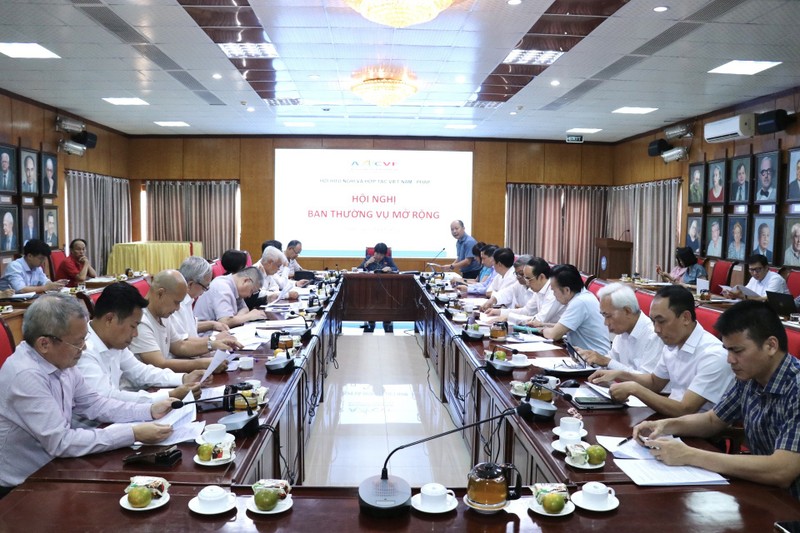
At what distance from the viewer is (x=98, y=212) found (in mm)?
9680

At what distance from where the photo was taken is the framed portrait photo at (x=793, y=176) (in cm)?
650

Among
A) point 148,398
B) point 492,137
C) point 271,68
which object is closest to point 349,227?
point 492,137

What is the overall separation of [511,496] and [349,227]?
31.6ft

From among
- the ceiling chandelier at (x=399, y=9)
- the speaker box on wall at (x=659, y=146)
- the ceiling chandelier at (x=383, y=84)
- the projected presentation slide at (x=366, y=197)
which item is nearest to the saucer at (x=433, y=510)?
the ceiling chandelier at (x=399, y=9)

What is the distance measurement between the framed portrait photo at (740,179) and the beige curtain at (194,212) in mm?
7777

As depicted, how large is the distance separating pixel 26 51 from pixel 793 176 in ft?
25.1

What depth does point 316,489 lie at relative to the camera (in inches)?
66.5

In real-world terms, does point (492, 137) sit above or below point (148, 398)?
above

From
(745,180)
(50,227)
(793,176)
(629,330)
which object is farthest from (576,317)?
(50,227)

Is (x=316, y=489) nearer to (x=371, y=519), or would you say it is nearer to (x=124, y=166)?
(x=371, y=519)

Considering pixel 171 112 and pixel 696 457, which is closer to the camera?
pixel 696 457

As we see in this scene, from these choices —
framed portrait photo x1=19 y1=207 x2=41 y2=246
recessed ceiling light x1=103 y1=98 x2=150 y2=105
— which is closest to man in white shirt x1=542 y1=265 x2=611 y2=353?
recessed ceiling light x1=103 y1=98 x2=150 y2=105

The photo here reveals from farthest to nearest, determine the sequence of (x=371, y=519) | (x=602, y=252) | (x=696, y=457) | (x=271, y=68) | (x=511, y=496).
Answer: (x=602, y=252) → (x=271, y=68) → (x=696, y=457) → (x=511, y=496) → (x=371, y=519)

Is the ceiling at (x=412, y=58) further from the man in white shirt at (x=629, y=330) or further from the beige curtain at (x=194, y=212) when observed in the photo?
the man in white shirt at (x=629, y=330)
